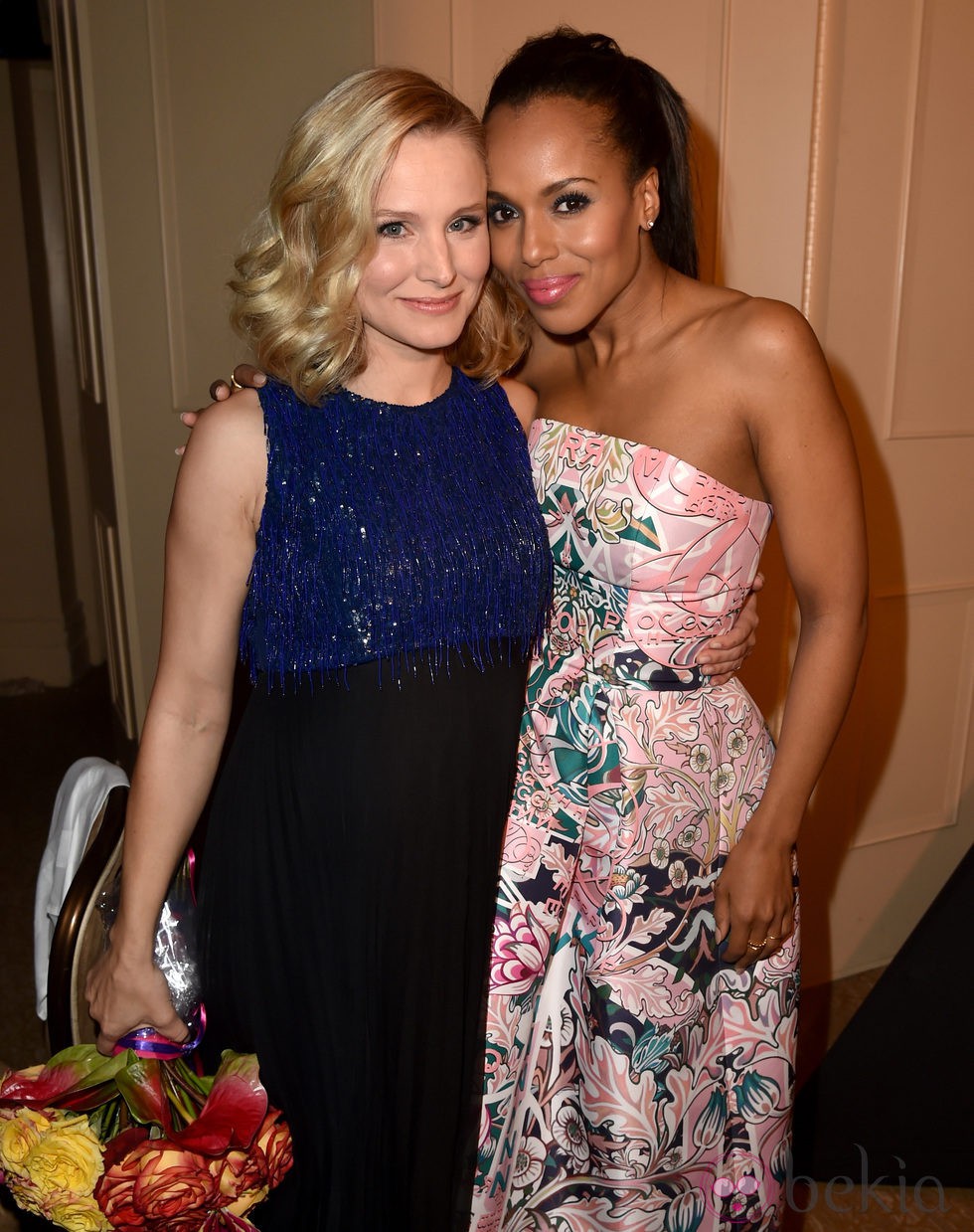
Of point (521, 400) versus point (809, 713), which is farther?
point (521, 400)

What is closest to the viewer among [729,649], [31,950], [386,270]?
[386,270]

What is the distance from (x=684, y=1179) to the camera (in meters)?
1.61

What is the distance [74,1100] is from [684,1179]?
880mm

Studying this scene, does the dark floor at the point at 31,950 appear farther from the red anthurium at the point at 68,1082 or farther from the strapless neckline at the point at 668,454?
the strapless neckline at the point at 668,454

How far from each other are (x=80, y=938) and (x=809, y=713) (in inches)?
40.1

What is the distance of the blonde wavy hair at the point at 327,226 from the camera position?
1.34 m

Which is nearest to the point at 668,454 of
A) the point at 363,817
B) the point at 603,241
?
the point at 603,241

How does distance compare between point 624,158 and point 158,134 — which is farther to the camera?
point 158,134

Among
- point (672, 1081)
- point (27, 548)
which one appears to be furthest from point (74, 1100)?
point (27, 548)

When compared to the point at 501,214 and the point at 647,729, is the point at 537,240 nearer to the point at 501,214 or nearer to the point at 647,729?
the point at 501,214

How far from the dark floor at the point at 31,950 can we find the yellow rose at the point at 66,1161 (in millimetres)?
294

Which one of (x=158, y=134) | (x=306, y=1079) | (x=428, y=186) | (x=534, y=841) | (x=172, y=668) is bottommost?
(x=306, y=1079)

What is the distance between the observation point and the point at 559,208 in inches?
59.9

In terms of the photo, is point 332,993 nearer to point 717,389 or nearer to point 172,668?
point 172,668
